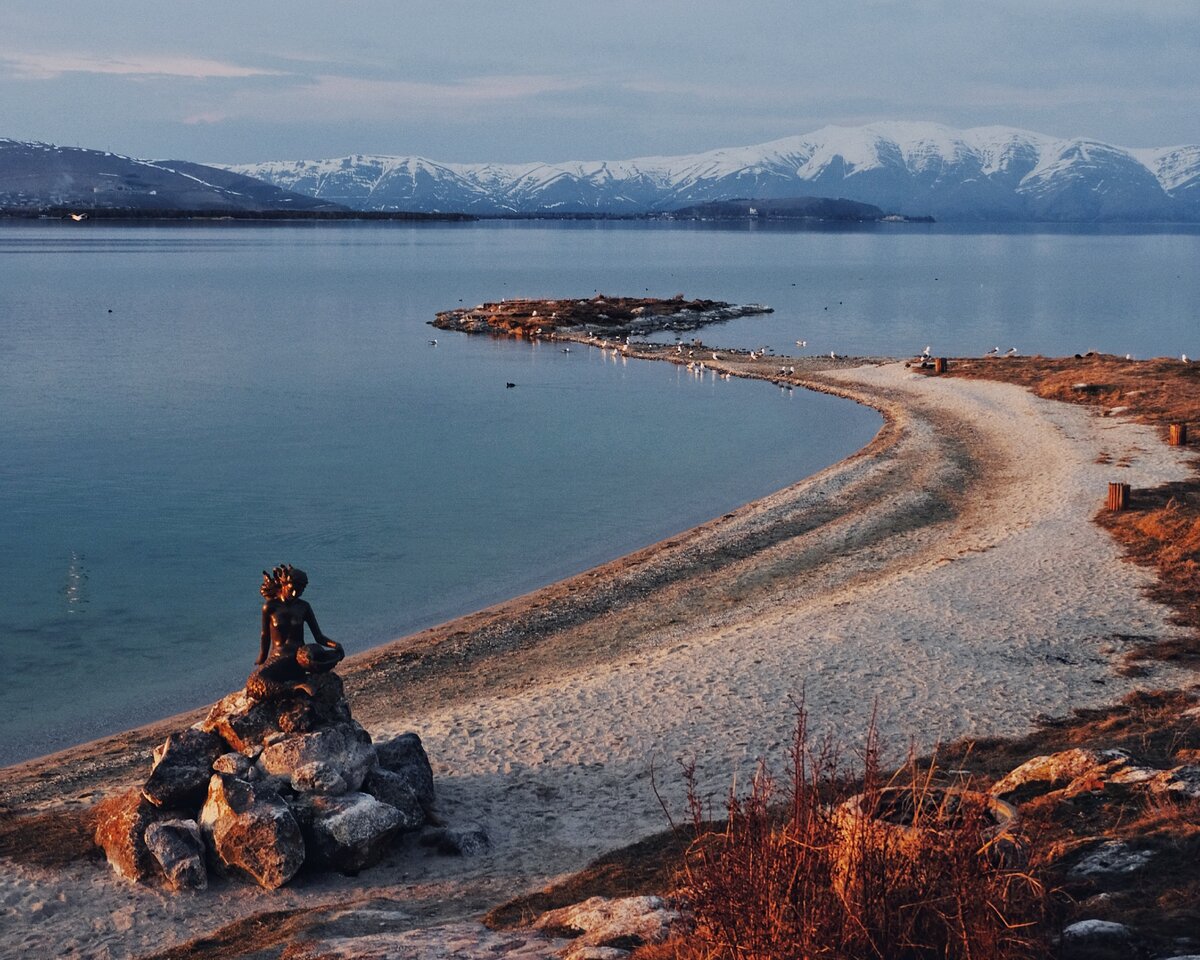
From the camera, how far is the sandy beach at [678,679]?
436 inches

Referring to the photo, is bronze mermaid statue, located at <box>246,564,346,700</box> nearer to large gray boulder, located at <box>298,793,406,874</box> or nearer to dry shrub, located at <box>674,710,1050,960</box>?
large gray boulder, located at <box>298,793,406,874</box>

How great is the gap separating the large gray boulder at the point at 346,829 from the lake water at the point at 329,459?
7.76m

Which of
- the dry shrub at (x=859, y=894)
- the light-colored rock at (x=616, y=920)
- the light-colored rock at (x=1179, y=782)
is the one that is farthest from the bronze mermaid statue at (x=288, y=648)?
the light-colored rock at (x=1179, y=782)

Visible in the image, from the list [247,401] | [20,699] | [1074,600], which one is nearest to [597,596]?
[1074,600]

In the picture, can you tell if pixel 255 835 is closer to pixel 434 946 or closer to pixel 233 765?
pixel 233 765

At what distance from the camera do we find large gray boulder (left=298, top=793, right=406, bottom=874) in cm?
1142

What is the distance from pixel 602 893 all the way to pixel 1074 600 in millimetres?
12998

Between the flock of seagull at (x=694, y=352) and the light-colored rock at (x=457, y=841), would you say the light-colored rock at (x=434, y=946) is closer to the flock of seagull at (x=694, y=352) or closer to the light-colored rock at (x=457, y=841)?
the light-colored rock at (x=457, y=841)

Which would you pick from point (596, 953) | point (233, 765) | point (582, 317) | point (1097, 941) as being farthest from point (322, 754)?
point (582, 317)

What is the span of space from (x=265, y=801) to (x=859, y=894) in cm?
689

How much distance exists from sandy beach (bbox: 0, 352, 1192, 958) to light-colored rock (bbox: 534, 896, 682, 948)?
0.63m

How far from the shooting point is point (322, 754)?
11.9 m

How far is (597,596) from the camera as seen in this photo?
2323cm

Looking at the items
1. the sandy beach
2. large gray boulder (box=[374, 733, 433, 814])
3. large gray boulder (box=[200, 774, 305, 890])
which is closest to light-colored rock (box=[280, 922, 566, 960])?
the sandy beach
